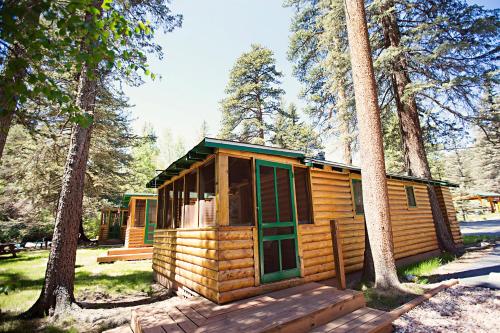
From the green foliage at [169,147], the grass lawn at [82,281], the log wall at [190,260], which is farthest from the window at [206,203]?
the green foliage at [169,147]

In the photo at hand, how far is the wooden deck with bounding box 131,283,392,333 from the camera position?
3.16 meters

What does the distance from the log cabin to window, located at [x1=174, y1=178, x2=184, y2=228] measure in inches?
1.2

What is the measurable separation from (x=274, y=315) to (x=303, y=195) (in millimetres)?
3378

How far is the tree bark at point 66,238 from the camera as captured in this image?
4.82 metres

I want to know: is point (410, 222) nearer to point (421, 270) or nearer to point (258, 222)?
point (421, 270)

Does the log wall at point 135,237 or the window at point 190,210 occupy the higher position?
the window at point 190,210

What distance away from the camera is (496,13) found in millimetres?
7590

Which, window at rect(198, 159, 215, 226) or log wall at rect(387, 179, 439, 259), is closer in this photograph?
window at rect(198, 159, 215, 226)

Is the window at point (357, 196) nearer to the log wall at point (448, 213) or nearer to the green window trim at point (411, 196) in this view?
the green window trim at point (411, 196)

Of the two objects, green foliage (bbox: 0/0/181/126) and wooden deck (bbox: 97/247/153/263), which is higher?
green foliage (bbox: 0/0/181/126)

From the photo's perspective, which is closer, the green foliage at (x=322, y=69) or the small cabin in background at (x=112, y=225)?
the green foliage at (x=322, y=69)

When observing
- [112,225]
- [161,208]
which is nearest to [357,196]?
[161,208]

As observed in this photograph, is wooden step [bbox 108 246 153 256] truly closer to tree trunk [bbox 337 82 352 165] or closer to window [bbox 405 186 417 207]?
tree trunk [bbox 337 82 352 165]

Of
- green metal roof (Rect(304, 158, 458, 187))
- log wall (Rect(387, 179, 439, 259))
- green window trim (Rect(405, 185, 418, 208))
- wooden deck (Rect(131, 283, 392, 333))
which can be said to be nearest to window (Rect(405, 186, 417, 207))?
green window trim (Rect(405, 185, 418, 208))
